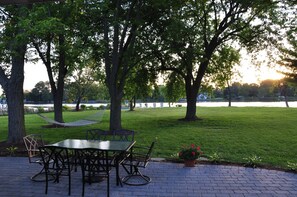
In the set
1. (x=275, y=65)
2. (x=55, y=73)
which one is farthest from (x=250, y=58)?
(x=55, y=73)

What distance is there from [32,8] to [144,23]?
512 centimetres

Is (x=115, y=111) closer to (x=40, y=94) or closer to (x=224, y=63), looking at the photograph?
(x=224, y=63)

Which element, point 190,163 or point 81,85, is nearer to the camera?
point 190,163

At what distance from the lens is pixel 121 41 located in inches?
459

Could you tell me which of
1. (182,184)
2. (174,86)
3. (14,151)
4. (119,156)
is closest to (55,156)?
(119,156)

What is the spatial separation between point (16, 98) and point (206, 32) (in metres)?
10.7

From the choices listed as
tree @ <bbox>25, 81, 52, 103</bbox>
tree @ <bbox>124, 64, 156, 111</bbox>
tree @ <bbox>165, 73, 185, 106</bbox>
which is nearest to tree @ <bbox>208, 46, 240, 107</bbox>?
tree @ <bbox>165, 73, 185, 106</bbox>

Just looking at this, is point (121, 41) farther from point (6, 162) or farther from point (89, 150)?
point (89, 150)

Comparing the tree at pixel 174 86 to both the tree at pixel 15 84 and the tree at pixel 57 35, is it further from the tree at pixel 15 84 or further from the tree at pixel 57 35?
the tree at pixel 15 84

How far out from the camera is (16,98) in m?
8.28

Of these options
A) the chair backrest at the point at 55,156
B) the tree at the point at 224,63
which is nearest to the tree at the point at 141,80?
the tree at the point at 224,63

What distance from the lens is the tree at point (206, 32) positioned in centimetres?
1338

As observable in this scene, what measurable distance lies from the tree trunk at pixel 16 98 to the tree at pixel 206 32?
6158 millimetres

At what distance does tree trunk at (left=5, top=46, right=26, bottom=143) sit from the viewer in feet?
27.1
